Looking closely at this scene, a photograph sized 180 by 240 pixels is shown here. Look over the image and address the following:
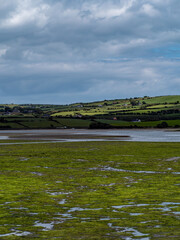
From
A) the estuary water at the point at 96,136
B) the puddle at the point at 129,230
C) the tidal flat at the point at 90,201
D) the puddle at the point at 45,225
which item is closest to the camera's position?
the puddle at the point at 129,230

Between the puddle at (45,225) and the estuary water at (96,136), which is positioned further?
the estuary water at (96,136)

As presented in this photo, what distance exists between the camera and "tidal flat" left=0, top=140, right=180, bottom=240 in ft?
64.9

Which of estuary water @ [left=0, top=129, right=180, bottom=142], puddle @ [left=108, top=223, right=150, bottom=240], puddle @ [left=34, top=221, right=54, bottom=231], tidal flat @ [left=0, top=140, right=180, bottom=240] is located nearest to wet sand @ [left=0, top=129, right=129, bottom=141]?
estuary water @ [left=0, top=129, right=180, bottom=142]

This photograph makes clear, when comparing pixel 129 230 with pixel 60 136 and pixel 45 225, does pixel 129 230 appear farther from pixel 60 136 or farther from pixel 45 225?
pixel 60 136

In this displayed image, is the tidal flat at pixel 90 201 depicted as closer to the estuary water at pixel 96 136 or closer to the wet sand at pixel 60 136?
the estuary water at pixel 96 136

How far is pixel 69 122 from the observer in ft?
647

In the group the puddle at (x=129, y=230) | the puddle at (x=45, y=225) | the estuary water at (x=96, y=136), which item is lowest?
the estuary water at (x=96, y=136)

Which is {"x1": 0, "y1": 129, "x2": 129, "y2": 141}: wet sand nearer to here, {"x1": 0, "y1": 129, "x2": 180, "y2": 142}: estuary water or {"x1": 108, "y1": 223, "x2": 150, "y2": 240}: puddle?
{"x1": 0, "y1": 129, "x2": 180, "y2": 142}: estuary water

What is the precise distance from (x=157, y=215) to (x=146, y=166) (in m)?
26.6

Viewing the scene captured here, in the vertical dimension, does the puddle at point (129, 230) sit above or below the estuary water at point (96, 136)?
above

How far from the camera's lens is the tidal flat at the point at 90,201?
19767mm

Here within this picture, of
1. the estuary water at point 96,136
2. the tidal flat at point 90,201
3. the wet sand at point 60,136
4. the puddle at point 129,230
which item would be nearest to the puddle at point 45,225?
the tidal flat at point 90,201

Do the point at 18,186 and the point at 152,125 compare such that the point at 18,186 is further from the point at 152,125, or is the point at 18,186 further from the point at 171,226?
the point at 152,125

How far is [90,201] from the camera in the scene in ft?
90.0
